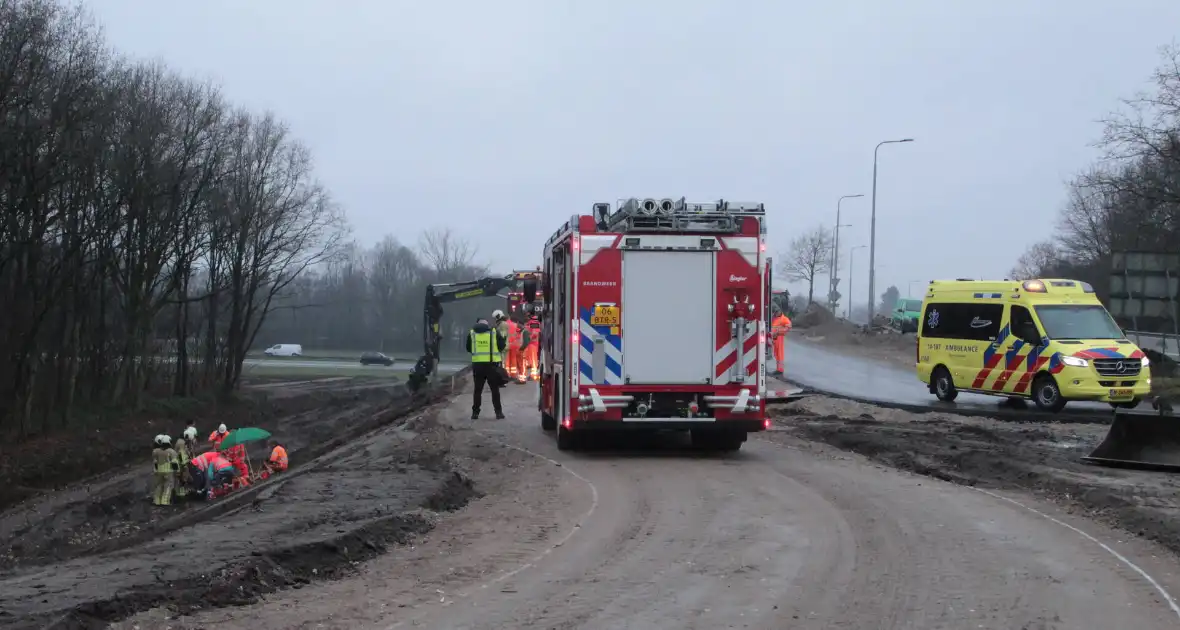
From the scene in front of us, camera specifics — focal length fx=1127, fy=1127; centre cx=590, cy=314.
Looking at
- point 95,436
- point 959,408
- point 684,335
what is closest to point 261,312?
point 95,436

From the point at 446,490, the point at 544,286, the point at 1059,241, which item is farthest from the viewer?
the point at 1059,241

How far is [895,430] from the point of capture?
18.4 metres

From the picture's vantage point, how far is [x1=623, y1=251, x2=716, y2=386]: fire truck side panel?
14.5 meters

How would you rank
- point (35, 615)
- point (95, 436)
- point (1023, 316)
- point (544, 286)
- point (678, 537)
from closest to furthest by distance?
point (35, 615), point (678, 537), point (544, 286), point (1023, 316), point (95, 436)

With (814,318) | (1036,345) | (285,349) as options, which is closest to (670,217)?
(1036,345)

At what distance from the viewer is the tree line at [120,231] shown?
31125 mm

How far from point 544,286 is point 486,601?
33.5 feet

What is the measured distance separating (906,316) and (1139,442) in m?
48.9

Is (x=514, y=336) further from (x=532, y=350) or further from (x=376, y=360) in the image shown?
(x=376, y=360)

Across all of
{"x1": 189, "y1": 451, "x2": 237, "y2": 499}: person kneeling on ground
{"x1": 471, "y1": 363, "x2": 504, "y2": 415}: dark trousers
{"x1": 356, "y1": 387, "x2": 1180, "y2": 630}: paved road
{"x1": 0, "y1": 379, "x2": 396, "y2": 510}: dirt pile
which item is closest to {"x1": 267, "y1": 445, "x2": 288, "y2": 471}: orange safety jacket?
{"x1": 189, "y1": 451, "x2": 237, "y2": 499}: person kneeling on ground

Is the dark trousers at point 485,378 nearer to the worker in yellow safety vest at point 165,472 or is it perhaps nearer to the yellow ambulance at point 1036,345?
the worker in yellow safety vest at point 165,472

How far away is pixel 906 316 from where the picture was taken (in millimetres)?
62312

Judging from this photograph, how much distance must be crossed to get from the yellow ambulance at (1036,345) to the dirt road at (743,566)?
10438 millimetres

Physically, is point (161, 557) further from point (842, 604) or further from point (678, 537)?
point (842, 604)
